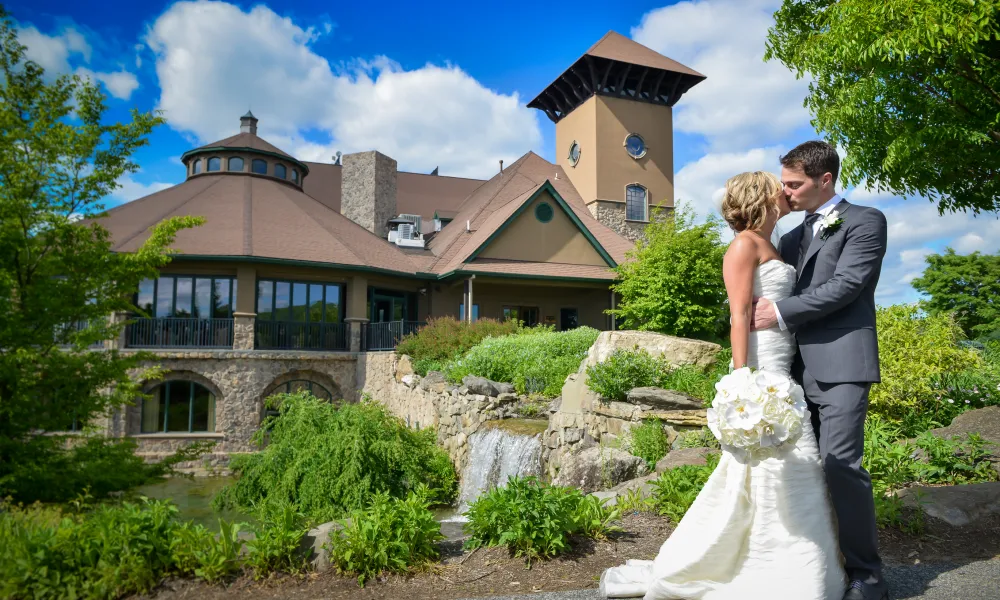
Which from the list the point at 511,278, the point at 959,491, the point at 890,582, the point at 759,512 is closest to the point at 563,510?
the point at 759,512

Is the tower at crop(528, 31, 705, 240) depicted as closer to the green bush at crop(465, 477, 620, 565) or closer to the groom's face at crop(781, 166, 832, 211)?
the green bush at crop(465, 477, 620, 565)

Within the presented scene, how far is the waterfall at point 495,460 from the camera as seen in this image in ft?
34.6

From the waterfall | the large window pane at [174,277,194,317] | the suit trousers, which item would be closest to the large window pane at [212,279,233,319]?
the large window pane at [174,277,194,317]

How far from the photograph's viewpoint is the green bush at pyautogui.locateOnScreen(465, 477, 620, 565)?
14.7 feet

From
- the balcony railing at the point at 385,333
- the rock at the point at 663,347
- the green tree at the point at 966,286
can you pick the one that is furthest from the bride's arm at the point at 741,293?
the green tree at the point at 966,286

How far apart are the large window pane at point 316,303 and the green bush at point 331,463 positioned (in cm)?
912

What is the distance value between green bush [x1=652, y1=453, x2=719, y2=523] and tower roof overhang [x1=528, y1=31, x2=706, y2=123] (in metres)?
23.6

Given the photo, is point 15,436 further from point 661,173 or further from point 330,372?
point 661,173

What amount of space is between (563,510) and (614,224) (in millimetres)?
23451

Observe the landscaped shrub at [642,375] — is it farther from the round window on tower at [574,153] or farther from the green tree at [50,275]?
the round window on tower at [574,153]

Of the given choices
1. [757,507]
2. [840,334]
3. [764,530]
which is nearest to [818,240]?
[840,334]

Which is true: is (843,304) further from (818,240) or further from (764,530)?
(764,530)

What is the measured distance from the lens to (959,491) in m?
5.19

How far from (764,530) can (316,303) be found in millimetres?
19445
